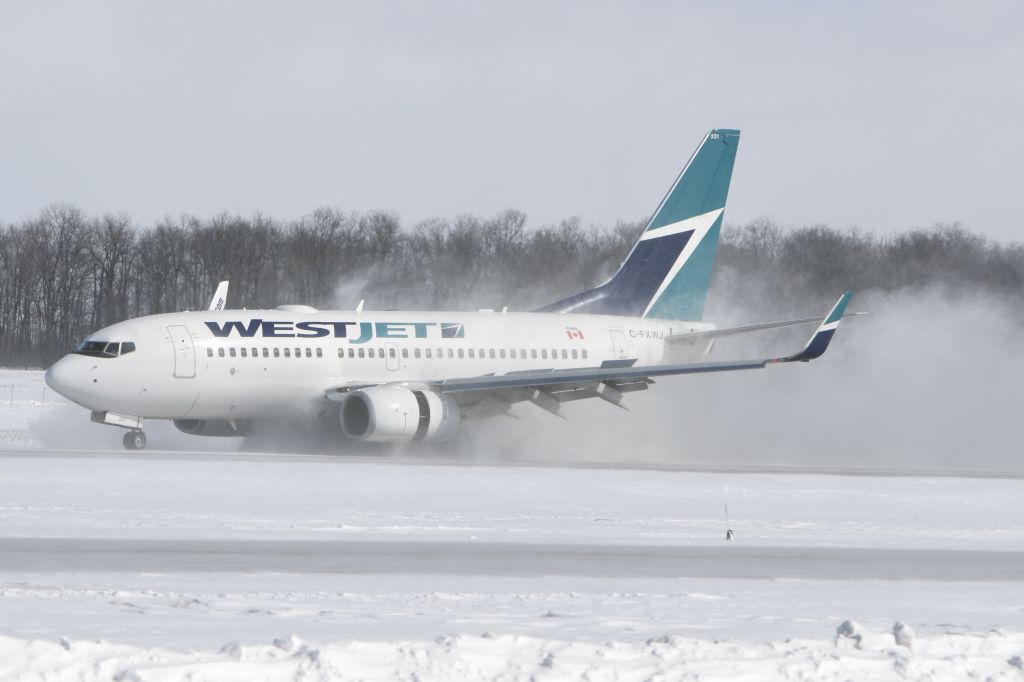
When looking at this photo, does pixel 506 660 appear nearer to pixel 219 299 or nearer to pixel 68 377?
pixel 68 377

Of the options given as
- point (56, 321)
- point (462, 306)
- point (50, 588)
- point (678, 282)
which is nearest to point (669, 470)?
point (678, 282)

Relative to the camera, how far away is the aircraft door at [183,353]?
3175 cm

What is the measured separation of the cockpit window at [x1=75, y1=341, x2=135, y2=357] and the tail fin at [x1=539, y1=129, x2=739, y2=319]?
12.9 meters

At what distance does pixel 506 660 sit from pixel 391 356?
25664 millimetres

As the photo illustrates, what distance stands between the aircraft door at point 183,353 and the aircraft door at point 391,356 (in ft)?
15.5

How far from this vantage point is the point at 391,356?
34.8 m

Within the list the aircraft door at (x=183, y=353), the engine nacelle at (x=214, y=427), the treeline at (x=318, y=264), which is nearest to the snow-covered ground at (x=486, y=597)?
the aircraft door at (x=183, y=353)

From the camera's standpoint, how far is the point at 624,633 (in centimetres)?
1047

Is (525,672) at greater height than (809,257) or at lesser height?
lesser

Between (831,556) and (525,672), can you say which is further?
(831,556)

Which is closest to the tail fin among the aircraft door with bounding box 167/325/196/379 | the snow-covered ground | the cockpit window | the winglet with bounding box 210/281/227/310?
the winglet with bounding box 210/281/227/310

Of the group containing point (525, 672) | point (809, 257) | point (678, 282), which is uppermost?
point (809, 257)

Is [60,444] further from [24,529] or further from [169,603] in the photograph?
[169,603]

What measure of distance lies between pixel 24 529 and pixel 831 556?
897 centimetres
